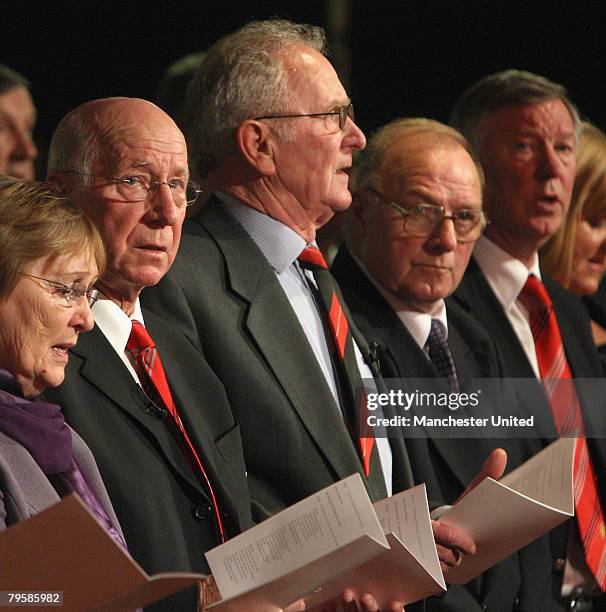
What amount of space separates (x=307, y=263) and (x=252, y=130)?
421 mm

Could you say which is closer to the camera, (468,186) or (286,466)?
(286,466)

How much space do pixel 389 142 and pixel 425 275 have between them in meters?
0.49

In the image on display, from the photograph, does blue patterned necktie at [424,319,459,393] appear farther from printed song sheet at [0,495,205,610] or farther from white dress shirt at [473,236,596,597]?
printed song sheet at [0,495,205,610]

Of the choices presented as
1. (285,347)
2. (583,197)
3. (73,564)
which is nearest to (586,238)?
(583,197)

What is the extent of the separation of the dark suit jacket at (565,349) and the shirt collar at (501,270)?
59mm

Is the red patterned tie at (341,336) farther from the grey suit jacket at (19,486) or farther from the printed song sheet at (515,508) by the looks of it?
the grey suit jacket at (19,486)

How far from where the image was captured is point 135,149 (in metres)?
3.15

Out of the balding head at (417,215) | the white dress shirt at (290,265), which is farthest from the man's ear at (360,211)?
the white dress shirt at (290,265)

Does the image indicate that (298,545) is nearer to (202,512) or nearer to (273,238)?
(202,512)

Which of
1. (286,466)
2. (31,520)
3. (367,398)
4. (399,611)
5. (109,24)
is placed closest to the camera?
(31,520)

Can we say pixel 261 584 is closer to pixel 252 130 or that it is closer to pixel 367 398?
pixel 367 398

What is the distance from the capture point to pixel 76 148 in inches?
125

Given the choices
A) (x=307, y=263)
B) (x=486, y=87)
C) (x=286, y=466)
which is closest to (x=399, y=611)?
(x=286, y=466)

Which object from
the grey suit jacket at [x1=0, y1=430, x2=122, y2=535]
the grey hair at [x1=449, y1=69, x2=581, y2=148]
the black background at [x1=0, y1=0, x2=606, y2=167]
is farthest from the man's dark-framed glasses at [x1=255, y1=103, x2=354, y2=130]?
the black background at [x1=0, y1=0, x2=606, y2=167]
